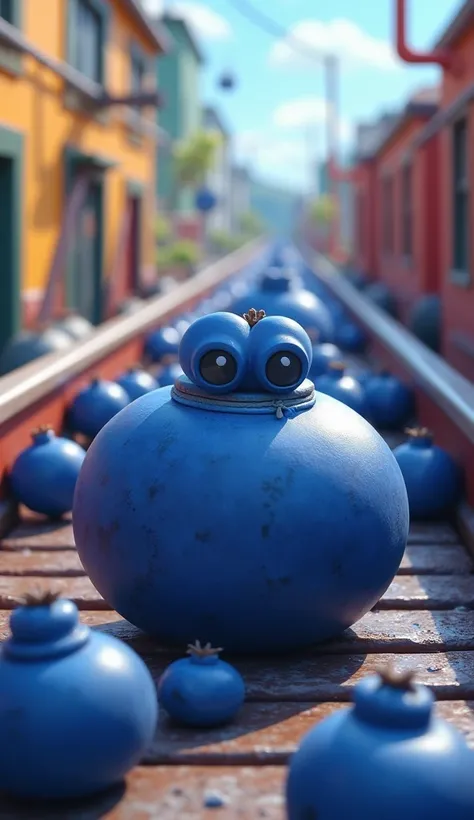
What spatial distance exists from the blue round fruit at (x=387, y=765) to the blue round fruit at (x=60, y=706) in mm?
513

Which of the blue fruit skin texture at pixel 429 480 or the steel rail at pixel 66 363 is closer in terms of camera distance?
the blue fruit skin texture at pixel 429 480

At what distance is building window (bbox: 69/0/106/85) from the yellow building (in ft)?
0.06

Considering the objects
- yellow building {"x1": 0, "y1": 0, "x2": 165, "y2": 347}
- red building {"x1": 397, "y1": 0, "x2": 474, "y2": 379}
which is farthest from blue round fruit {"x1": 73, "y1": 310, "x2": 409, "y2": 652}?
yellow building {"x1": 0, "y1": 0, "x2": 165, "y2": 347}

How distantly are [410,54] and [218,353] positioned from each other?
1103 cm

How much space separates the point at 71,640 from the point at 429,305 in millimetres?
13718

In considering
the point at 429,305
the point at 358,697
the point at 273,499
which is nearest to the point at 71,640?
the point at 358,697

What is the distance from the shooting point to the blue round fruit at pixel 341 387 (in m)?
7.95

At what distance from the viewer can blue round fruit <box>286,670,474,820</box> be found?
2.44 metres

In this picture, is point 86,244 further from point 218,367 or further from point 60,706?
point 60,706

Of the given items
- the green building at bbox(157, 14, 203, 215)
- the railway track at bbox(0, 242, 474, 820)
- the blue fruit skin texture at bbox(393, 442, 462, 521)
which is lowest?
the railway track at bbox(0, 242, 474, 820)

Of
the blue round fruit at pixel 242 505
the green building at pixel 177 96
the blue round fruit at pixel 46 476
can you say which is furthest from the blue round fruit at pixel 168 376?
the green building at pixel 177 96

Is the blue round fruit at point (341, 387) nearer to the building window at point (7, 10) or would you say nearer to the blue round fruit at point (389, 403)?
the blue round fruit at point (389, 403)

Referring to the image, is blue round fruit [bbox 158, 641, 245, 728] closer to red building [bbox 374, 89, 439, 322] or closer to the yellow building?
the yellow building

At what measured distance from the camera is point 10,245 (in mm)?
13680
